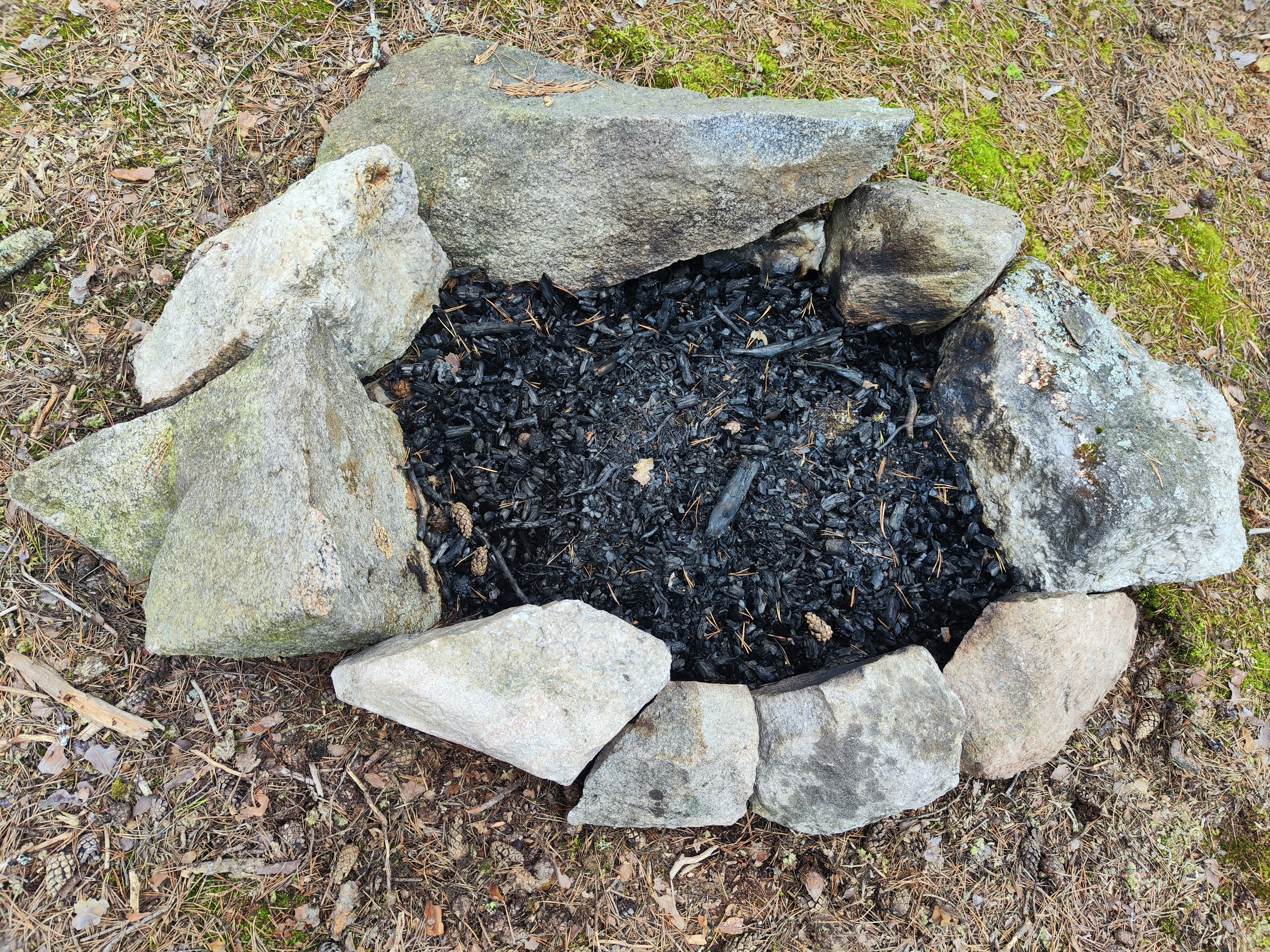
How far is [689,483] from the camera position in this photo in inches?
99.7

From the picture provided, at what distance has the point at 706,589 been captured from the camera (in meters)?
2.52

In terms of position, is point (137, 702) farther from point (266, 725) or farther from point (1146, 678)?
point (1146, 678)

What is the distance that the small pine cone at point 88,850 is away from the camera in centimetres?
205

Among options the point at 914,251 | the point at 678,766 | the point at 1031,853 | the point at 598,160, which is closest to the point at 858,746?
the point at 678,766

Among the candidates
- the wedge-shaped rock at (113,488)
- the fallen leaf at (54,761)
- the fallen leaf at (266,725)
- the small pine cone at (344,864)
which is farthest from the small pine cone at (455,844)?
the wedge-shaped rock at (113,488)

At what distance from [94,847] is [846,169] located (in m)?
3.17

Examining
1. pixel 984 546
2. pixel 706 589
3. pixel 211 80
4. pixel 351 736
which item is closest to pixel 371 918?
pixel 351 736

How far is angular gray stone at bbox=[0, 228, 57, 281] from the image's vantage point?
2354 millimetres

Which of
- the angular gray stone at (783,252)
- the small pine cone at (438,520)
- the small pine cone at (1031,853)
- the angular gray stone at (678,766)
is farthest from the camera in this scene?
the angular gray stone at (783,252)

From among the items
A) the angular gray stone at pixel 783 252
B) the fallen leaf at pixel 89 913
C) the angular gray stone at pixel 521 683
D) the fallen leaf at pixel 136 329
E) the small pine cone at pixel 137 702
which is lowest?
the fallen leaf at pixel 89 913

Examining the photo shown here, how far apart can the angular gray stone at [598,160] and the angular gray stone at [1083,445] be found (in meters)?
0.81

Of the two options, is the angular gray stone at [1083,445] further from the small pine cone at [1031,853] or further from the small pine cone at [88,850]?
the small pine cone at [88,850]

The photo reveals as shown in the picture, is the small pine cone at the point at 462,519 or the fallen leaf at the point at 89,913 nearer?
the fallen leaf at the point at 89,913

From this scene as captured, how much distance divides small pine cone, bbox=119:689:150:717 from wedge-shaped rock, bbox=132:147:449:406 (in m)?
0.92
